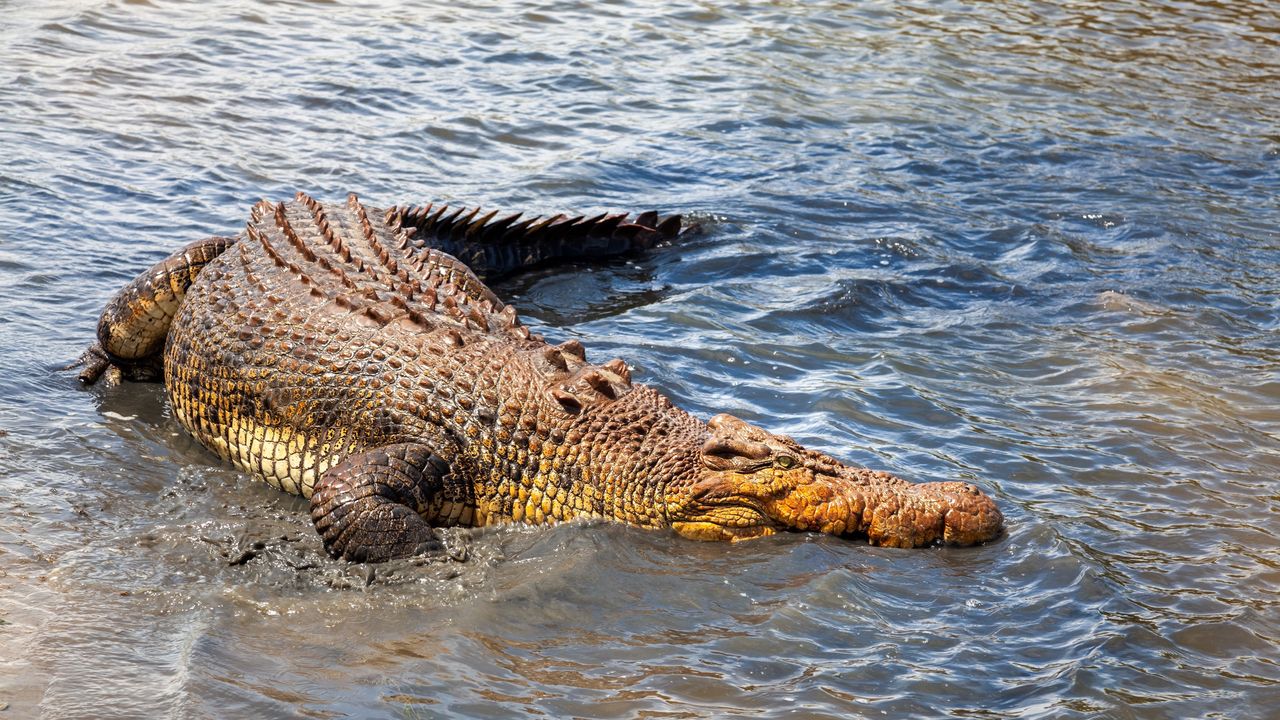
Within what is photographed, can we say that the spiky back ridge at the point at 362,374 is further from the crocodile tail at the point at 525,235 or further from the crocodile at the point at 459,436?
the crocodile tail at the point at 525,235

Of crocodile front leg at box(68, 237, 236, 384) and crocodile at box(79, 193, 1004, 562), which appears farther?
crocodile front leg at box(68, 237, 236, 384)

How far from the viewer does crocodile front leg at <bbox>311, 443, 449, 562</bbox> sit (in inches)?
186

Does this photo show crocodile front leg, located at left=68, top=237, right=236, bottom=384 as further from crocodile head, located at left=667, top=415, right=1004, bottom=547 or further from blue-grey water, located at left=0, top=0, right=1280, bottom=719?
crocodile head, located at left=667, top=415, right=1004, bottom=547

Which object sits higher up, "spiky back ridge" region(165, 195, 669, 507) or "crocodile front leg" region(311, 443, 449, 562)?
"spiky back ridge" region(165, 195, 669, 507)

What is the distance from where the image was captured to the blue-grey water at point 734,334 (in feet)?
13.9

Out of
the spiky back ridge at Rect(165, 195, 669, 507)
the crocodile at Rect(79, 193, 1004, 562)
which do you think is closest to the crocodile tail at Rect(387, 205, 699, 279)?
the spiky back ridge at Rect(165, 195, 669, 507)

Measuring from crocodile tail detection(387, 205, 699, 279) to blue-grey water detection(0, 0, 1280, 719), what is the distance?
17 centimetres

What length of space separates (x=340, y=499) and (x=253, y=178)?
5.11 m

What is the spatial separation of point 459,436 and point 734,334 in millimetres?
2649

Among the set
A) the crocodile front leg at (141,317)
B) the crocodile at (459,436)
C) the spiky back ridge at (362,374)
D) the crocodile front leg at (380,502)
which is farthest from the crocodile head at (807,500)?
the crocodile front leg at (141,317)

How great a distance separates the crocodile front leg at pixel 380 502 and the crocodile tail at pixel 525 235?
2476mm

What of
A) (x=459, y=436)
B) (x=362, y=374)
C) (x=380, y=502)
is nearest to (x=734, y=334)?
(x=459, y=436)

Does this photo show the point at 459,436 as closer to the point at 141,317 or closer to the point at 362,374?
the point at 362,374

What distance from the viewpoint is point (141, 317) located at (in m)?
6.15
